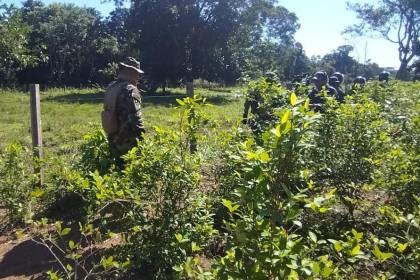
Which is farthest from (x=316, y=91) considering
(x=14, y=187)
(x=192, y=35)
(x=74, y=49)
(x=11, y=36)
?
(x=74, y=49)

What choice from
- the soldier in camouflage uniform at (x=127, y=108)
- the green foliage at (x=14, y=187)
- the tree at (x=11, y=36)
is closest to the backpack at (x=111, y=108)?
the soldier in camouflage uniform at (x=127, y=108)

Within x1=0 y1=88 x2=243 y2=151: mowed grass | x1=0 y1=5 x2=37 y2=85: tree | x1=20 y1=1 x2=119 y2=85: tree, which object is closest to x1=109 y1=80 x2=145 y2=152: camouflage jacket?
x1=0 y1=88 x2=243 y2=151: mowed grass

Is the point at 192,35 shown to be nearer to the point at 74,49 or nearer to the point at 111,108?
the point at 74,49

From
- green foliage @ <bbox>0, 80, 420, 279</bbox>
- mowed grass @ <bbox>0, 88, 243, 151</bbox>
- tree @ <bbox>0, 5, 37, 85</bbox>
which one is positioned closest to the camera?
green foliage @ <bbox>0, 80, 420, 279</bbox>

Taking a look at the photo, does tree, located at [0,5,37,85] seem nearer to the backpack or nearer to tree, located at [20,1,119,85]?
the backpack

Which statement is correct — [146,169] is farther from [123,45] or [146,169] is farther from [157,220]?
[123,45]

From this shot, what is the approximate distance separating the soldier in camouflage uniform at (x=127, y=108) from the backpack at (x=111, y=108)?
2 cm

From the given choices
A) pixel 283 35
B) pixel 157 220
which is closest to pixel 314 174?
pixel 157 220

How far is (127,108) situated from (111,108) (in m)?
0.18

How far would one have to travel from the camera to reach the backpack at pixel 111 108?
5.06 m

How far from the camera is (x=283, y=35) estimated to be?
61.8 meters

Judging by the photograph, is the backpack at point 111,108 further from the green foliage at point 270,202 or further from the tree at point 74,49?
the tree at point 74,49

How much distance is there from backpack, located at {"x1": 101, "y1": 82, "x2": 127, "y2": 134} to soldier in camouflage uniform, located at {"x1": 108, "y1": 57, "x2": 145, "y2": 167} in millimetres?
17

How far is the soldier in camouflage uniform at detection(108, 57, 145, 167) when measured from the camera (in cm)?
505
